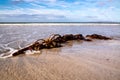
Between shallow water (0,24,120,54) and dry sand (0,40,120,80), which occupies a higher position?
dry sand (0,40,120,80)

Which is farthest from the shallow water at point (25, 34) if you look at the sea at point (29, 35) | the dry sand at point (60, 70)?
the dry sand at point (60, 70)

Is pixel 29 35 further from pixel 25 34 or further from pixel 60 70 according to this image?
pixel 60 70

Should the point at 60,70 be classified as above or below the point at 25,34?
above

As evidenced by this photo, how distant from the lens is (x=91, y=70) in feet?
14.3

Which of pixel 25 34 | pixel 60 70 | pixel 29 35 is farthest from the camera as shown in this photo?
pixel 25 34

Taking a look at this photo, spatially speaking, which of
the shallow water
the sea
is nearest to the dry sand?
the sea

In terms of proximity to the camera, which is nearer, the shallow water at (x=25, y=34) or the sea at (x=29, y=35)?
the sea at (x=29, y=35)

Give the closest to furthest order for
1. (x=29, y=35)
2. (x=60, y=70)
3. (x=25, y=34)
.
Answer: (x=60, y=70), (x=29, y=35), (x=25, y=34)

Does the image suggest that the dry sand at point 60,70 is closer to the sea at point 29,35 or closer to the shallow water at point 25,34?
the sea at point 29,35

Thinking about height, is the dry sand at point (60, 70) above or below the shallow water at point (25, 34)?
above

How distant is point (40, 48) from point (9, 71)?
3275 mm

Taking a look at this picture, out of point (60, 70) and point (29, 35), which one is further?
point (29, 35)

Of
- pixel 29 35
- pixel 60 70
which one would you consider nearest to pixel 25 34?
pixel 29 35

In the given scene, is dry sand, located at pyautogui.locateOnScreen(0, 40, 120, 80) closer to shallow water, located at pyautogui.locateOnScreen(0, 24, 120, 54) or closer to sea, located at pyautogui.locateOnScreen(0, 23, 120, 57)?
sea, located at pyautogui.locateOnScreen(0, 23, 120, 57)
